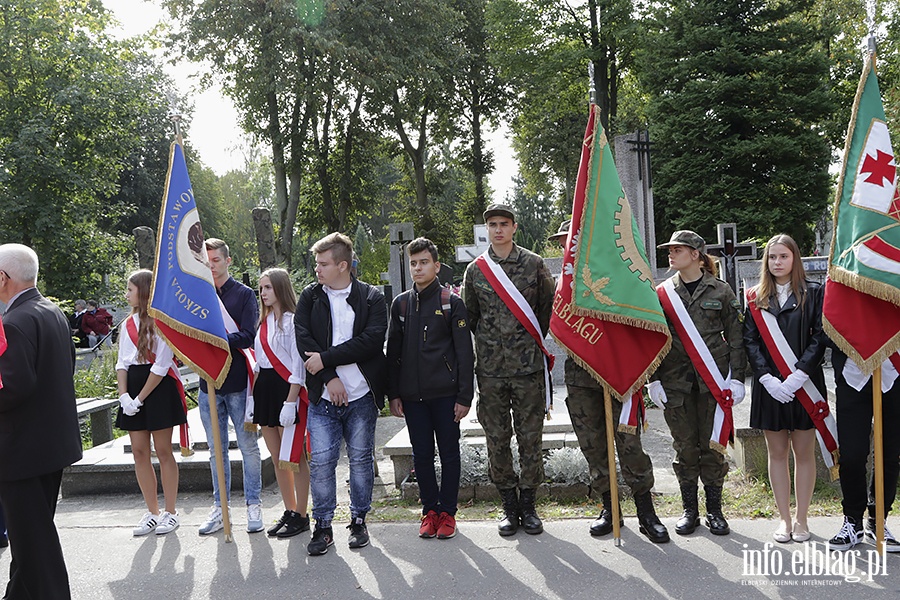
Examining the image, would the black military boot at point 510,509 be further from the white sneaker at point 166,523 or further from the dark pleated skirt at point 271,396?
the white sneaker at point 166,523

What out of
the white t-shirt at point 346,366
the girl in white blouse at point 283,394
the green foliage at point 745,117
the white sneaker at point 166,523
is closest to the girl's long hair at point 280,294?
the girl in white blouse at point 283,394

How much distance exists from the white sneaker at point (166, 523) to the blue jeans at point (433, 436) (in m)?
1.90

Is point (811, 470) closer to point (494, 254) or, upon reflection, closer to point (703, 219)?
point (494, 254)

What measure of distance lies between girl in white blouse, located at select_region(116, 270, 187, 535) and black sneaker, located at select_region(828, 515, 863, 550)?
4.40 m

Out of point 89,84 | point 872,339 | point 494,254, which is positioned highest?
point 89,84

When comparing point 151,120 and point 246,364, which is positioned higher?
→ point 151,120

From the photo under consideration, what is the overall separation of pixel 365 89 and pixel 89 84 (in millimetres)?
Result: 8672

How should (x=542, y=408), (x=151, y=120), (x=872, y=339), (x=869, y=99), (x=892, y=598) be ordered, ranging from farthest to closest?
(x=151, y=120)
(x=542, y=408)
(x=869, y=99)
(x=872, y=339)
(x=892, y=598)

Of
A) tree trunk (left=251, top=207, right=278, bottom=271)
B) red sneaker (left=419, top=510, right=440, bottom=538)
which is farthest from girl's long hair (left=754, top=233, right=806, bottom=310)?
tree trunk (left=251, top=207, right=278, bottom=271)

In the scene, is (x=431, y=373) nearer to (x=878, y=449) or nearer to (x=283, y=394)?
(x=283, y=394)

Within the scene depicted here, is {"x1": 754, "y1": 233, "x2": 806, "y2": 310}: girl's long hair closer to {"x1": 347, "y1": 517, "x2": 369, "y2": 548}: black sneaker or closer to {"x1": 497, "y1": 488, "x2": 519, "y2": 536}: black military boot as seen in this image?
{"x1": 497, "y1": 488, "x2": 519, "y2": 536}: black military boot

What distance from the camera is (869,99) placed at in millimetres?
4750

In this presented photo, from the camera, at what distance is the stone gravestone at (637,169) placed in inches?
613

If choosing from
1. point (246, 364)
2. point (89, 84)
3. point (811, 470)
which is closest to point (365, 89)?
point (89, 84)
